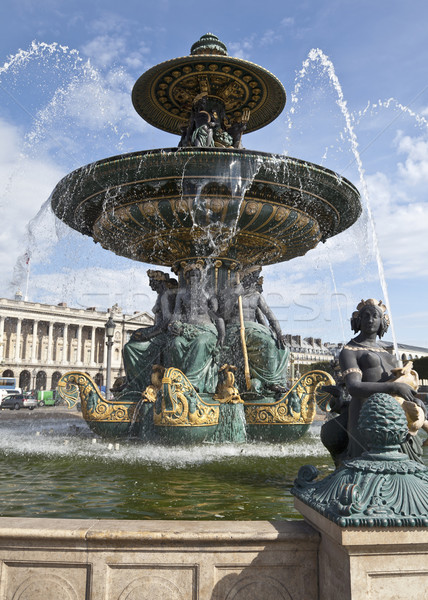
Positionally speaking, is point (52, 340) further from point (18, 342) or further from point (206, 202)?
point (206, 202)

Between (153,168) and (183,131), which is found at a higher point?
(183,131)

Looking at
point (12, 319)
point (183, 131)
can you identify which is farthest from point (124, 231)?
point (12, 319)

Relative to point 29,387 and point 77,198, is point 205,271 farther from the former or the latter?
point 29,387

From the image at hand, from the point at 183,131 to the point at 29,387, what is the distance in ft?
223

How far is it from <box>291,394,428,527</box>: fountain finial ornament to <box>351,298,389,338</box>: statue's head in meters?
1.64

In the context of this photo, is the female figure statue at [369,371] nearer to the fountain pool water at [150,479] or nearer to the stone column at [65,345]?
the fountain pool water at [150,479]

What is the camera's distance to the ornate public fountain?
7.86 m

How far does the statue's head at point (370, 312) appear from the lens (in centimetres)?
397

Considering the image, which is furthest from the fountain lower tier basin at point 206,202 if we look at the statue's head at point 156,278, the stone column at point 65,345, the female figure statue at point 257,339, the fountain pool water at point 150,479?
the stone column at point 65,345

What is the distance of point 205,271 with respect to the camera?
923 cm

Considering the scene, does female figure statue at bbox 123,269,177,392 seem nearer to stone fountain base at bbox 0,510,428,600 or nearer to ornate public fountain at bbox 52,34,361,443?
ornate public fountain at bbox 52,34,361,443

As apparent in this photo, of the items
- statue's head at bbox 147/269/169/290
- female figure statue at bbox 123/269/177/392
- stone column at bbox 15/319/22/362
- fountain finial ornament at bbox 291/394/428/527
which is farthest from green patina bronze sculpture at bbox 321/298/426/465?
stone column at bbox 15/319/22/362

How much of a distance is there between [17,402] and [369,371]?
3338 centimetres

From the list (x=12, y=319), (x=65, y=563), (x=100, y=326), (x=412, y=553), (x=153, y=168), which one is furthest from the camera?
(x=100, y=326)
